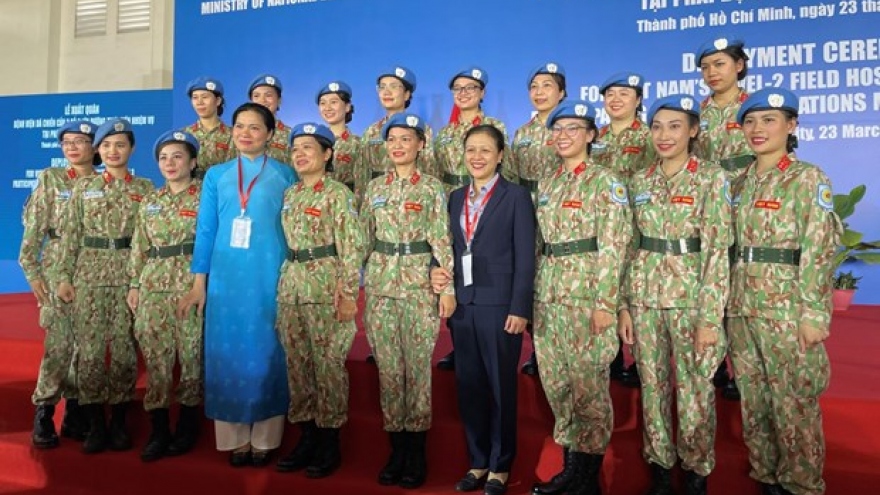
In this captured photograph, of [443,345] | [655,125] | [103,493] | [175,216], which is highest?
[655,125]

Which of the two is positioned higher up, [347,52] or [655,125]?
[347,52]

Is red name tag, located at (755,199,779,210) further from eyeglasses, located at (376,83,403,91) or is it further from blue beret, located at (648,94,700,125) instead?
eyeglasses, located at (376,83,403,91)

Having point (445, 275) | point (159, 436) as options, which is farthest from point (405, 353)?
point (159, 436)

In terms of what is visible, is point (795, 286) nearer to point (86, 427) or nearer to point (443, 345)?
point (443, 345)

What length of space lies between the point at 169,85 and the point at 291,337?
22.3 ft

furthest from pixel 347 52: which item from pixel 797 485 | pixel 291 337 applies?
pixel 797 485

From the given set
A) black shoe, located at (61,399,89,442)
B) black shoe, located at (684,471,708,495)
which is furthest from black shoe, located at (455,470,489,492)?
black shoe, located at (61,399,89,442)

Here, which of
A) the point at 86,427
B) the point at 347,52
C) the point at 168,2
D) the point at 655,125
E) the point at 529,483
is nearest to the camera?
the point at 655,125

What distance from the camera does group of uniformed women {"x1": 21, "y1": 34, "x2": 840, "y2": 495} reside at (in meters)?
2.74

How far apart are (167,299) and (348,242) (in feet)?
3.50

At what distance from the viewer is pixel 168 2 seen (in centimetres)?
889

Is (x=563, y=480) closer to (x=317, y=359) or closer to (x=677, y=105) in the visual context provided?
(x=317, y=359)

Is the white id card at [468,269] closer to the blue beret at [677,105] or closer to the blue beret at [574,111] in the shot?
the blue beret at [574,111]

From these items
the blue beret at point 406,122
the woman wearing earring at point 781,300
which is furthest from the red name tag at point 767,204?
the blue beret at point 406,122
